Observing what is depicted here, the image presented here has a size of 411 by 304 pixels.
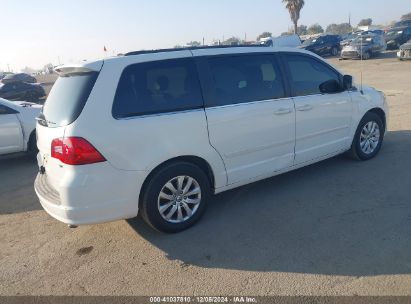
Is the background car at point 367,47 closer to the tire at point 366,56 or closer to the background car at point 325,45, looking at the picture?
the tire at point 366,56

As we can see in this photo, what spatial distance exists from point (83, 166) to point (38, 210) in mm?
2025

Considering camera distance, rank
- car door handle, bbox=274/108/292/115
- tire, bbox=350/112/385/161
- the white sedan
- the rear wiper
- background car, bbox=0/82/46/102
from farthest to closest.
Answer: background car, bbox=0/82/46/102
the white sedan
tire, bbox=350/112/385/161
car door handle, bbox=274/108/292/115
the rear wiper

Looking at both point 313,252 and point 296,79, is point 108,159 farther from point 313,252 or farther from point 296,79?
point 296,79

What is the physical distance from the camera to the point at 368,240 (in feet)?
11.7

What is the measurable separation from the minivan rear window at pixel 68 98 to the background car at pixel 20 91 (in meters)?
18.7

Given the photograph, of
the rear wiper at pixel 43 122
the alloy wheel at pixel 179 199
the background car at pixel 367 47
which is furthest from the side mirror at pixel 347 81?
the background car at pixel 367 47

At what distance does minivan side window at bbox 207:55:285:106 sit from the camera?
4.11 meters

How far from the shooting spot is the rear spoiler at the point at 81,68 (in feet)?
11.6

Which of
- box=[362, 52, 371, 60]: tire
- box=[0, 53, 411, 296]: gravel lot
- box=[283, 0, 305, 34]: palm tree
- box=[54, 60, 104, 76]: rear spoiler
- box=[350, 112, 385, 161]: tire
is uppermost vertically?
box=[283, 0, 305, 34]: palm tree

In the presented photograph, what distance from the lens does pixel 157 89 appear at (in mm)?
3744

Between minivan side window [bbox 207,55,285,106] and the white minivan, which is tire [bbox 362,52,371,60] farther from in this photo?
minivan side window [bbox 207,55,285,106]

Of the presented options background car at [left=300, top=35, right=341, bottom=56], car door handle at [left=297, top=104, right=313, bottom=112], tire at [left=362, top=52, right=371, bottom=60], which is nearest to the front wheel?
background car at [left=300, top=35, right=341, bottom=56]

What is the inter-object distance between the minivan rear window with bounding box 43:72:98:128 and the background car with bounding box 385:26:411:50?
3122 cm

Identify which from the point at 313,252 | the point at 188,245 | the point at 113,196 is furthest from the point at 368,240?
the point at 113,196
